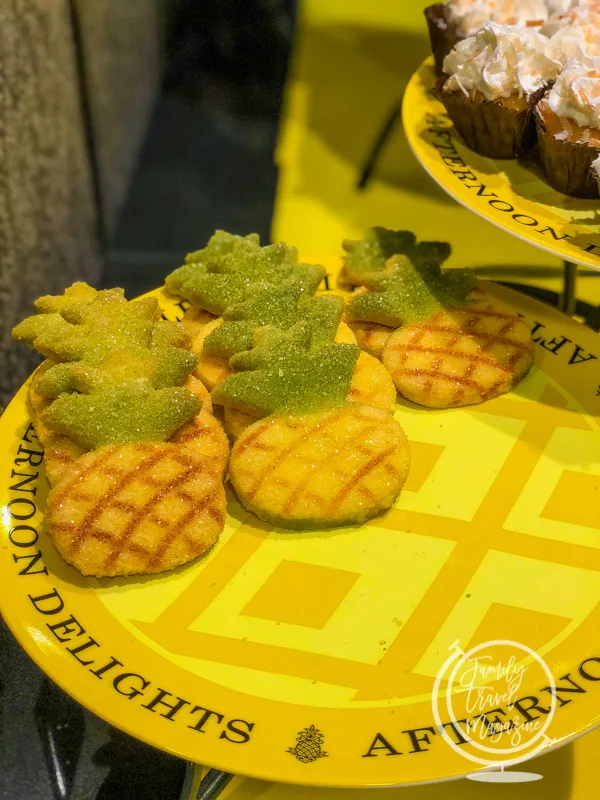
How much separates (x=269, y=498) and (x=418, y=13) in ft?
4.78

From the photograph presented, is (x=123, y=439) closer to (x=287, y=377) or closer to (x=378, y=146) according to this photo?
(x=287, y=377)

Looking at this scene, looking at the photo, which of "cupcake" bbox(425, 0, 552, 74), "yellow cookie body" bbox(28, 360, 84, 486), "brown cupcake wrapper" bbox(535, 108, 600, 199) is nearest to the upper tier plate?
"brown cupcake wrapper" bbox(535, 108, 600, 199)

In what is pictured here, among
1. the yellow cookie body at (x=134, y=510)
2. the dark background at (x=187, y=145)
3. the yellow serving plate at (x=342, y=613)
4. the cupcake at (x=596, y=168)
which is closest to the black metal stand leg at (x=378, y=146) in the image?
the dark background at (x=187, y=145)

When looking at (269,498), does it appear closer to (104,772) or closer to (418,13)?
(104,772)

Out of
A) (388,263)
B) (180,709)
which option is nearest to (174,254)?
(388,263)

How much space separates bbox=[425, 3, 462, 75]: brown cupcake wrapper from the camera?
4.59 feet

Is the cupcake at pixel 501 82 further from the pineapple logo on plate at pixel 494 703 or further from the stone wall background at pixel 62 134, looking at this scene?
the stone wall background at pixel 62 134

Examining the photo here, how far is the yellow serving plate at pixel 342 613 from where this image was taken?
795 mm

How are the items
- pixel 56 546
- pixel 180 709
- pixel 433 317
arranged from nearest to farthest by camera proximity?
pixel 180 709, pixel 56 546, pixel 433 317

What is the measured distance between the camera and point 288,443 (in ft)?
3.32

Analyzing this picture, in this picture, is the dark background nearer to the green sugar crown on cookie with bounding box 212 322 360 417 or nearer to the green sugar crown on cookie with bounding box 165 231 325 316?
the green sugar crown on cookie with bounding box 165 231 325 316

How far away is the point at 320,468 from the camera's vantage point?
993mm

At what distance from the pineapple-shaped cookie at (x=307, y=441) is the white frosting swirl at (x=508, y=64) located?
499mm

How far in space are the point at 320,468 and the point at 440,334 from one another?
0.34m
